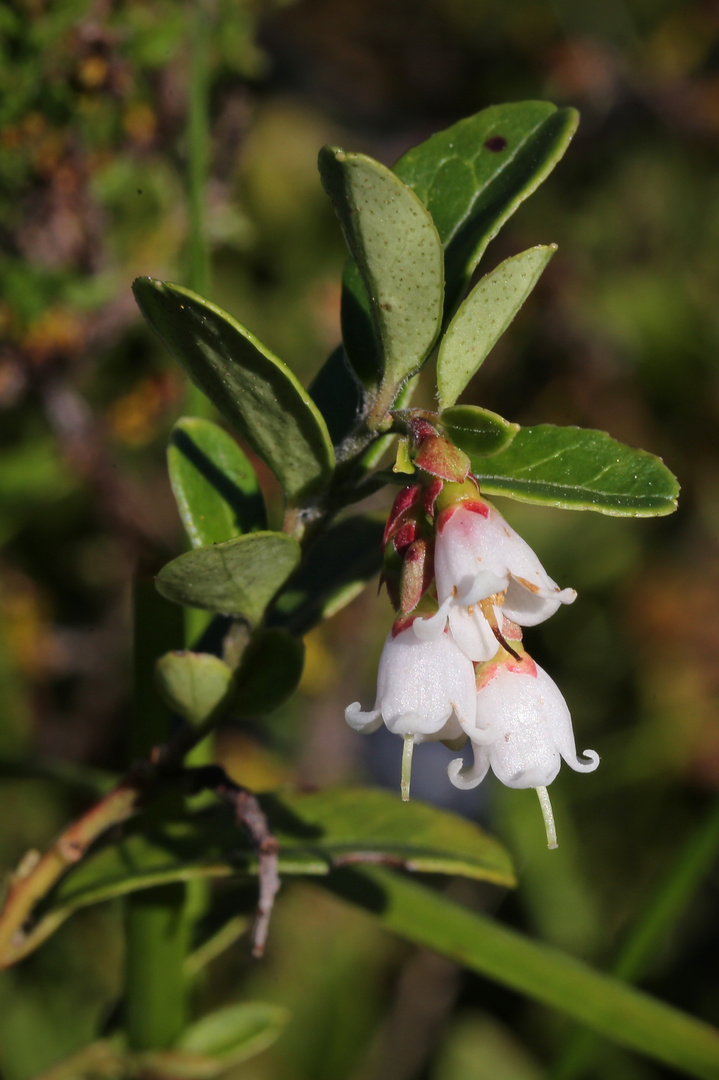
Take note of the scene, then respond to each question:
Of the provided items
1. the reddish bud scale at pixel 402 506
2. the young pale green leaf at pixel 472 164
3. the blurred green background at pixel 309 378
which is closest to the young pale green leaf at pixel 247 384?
the reddish bud scale at pixel 402 506

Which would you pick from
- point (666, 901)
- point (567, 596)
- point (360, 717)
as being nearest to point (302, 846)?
point (360, 717)

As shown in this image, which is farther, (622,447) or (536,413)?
(536,413)

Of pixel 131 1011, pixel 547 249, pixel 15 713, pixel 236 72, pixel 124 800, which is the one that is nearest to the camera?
pixel 547 249

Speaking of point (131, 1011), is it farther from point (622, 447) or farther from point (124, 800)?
point (622, 447)

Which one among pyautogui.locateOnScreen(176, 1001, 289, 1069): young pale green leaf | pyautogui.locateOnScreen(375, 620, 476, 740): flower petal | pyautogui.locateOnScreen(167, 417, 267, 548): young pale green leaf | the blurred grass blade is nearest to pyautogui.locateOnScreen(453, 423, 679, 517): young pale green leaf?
pyautogui.locateOnScreen(375, 620, 476, 740): flower petal

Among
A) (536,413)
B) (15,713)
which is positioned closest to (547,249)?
(15,713)

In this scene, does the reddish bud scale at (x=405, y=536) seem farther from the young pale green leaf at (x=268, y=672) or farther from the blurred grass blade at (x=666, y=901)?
the blurred grass blade at (x=666, y=901)

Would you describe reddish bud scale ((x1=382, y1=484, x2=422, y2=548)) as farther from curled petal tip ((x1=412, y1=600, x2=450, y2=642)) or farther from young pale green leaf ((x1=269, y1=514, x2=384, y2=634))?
young pale green leaf ((x1=269, y1=514, x2=384, y2=634))
